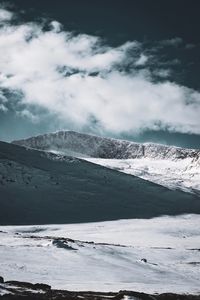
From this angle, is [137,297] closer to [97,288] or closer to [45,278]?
[97,288]

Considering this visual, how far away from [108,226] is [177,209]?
32.3 m

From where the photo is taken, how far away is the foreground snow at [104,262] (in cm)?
3931

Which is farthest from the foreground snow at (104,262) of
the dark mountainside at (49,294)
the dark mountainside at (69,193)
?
the dark mountainside at (69,193)

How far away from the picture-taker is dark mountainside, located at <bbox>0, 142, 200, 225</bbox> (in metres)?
103

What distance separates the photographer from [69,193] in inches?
4685

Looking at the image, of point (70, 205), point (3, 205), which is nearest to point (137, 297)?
point (3, 205)

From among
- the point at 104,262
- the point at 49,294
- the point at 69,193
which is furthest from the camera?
the point at 69,193

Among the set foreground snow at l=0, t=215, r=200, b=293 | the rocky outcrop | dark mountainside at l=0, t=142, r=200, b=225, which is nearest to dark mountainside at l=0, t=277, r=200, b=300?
the rocky outcrop

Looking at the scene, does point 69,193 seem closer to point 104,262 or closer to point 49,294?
point 104,262

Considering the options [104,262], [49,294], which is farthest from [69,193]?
[49,294]

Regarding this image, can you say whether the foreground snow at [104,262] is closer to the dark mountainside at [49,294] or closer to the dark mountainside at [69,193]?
the dark mountainside at [49,294]

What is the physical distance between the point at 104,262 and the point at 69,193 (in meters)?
68.1

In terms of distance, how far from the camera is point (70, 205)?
4348 inches

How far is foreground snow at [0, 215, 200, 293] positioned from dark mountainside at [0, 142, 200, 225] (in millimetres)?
19056
